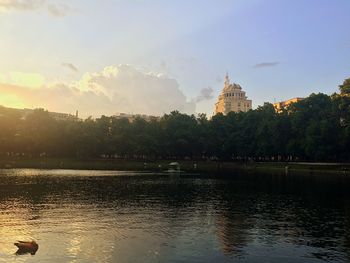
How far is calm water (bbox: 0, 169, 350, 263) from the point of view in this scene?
29000mm

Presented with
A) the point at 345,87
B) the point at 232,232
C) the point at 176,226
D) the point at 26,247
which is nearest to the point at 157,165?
the point at 345,87

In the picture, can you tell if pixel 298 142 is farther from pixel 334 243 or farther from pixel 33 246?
pixel 33 246

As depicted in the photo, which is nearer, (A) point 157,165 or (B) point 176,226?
(B) point 176,226

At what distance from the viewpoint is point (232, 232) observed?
3606cm

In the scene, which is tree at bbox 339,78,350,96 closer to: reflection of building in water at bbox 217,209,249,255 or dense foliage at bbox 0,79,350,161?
dense foliage at bbox 0,79,350,161

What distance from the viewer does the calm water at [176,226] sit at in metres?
29.0

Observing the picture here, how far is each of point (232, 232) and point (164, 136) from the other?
149110mm

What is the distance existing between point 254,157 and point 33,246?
14826 cm

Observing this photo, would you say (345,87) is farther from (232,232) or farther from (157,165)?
(232,232)

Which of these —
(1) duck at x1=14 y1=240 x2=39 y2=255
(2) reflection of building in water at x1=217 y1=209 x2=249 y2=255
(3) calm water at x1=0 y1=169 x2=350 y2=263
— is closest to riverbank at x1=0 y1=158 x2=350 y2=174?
(3) calm water at x1=0 y1=169 x2=350 y2=263

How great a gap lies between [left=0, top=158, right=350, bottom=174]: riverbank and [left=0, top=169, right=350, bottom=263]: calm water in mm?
60117

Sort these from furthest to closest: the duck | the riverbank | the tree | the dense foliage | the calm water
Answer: the dense foliage → the tree → the riverbank → the calm water → the duck

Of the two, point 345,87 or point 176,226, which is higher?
point 345,87

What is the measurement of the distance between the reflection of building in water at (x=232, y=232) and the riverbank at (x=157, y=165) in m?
79.4
